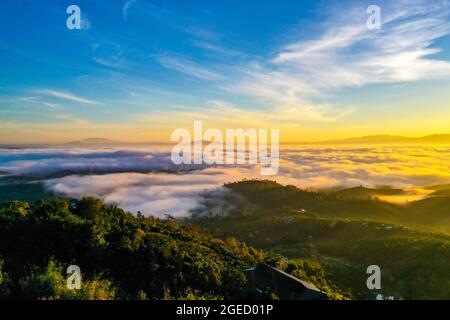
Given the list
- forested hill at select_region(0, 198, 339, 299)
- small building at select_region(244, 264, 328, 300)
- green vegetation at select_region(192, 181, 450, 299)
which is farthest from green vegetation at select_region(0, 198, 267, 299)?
green vegetation at select_region(192, 181, 450, 299)

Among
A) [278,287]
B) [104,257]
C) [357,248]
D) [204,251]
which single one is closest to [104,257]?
[104,257]

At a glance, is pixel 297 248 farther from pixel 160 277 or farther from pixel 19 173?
pixel 19 173

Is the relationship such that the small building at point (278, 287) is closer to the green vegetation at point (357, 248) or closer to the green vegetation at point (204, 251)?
the green vegetation at point (204, 251)

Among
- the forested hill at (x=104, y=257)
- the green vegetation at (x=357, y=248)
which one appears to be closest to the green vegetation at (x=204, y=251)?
the forested hill at (x=104, y=257)

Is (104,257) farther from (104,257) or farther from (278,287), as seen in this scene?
(278,287)

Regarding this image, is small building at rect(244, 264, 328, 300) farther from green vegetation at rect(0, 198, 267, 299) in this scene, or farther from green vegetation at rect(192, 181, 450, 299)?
green vegetation at rect(192, 181, 450, 299)

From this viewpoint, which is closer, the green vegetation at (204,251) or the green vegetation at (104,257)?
the green vegetation at (204,251)

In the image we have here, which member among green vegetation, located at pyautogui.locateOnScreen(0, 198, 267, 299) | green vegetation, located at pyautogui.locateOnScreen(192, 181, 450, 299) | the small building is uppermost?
green vegetation, located at pyautogui.locateOnScreen(0, 198, 267, 299)
